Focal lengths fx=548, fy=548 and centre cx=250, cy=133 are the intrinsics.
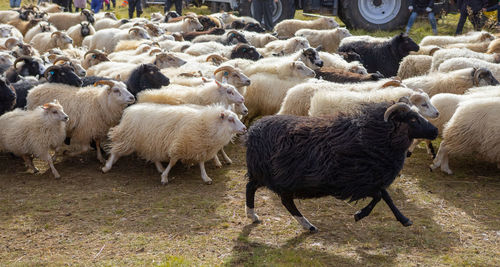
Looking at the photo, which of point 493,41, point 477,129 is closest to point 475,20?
point 493,41

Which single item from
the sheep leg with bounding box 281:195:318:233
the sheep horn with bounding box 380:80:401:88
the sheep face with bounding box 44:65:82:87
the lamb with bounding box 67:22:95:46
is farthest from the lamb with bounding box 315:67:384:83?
the lamb with bounding box 67:22:95:46

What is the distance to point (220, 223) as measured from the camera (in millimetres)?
5266

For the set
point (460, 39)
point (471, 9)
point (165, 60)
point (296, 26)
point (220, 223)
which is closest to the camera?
point (220, 223)

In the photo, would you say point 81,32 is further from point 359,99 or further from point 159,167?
point 359,99

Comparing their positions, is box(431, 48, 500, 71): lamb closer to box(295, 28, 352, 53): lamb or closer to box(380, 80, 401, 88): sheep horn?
box(380, 80, 401, 88): sheep horn

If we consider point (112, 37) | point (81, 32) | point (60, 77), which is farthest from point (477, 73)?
point (81, 32)

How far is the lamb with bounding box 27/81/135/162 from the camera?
23.4 ft

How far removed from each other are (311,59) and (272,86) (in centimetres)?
134

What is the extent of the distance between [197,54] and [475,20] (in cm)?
836

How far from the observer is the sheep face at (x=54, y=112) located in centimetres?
667

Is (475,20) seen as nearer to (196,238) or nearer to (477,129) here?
(477,129)

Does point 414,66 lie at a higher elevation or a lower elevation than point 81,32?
higher

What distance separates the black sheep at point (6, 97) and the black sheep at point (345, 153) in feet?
13.7

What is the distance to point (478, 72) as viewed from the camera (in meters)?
7.61
